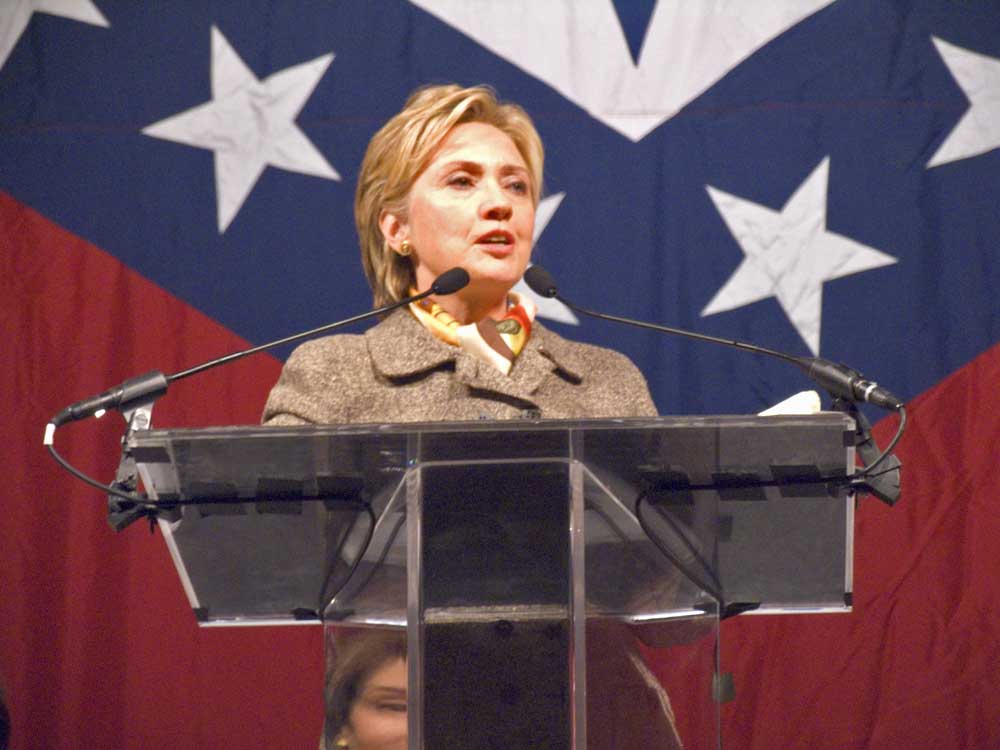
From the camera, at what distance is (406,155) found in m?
2.00

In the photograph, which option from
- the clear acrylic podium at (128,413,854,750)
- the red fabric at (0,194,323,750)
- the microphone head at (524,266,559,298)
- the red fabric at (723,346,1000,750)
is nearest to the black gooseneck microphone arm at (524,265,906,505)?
the clear acrylic podium at (128,413,854,750)

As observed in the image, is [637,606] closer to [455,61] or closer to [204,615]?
[204,615]

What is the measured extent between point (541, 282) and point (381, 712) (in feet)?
2.21

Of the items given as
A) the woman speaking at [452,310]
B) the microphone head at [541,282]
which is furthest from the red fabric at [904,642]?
the microphone head at [541,282]

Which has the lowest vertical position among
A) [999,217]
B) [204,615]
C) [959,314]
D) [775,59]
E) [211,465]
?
[204,615]

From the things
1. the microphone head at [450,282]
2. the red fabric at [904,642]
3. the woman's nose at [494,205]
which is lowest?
the red fabric at [904,642]

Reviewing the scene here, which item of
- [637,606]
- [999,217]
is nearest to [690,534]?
[637,606]

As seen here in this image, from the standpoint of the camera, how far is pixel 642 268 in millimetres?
2729

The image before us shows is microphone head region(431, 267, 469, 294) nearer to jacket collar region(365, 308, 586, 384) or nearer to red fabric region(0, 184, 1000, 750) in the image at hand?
jacket collar region(365, 308, 586, 384)

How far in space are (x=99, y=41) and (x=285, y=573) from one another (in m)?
1.94

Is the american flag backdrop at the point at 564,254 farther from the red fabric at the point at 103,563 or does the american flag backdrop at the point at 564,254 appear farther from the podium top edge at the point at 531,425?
the podium top edge at the point at 531,425

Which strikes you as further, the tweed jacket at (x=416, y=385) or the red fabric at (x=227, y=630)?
the red fabric at (x=227, y=630)

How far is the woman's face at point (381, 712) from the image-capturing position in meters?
1.19

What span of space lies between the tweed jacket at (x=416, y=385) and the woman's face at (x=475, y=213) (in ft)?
0.34
